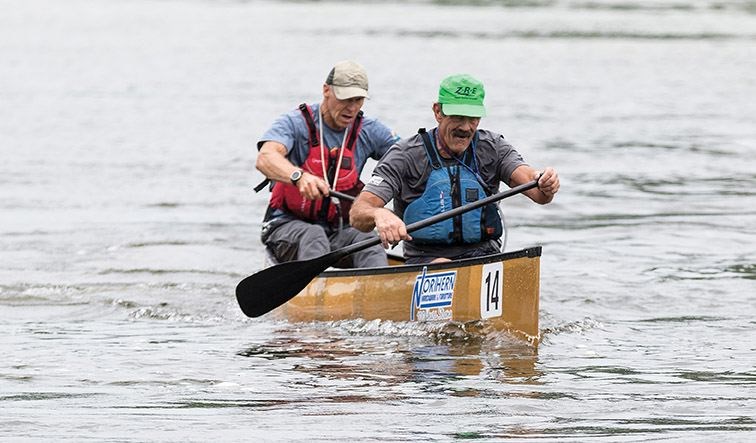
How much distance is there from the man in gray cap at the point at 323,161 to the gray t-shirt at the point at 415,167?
819 mm

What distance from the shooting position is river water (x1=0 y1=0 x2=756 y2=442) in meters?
6.87

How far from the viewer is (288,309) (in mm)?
9727

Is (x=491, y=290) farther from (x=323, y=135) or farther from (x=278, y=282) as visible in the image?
(x=323, y=135)

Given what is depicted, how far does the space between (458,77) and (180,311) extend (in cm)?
326

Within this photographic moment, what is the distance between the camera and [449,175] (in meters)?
8.42

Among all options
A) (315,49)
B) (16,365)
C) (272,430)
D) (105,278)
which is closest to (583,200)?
(105,278)

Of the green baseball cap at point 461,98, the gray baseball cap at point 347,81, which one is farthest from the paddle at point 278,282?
the green baseball cap at point 461,98

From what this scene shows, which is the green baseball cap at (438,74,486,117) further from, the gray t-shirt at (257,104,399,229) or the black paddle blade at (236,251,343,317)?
the gray t-shirt at (257,104,399,229)

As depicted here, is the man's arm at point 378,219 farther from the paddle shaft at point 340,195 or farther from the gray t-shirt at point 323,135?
the gray t-shirt at point 323,135

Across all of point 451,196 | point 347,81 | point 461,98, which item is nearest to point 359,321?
point 451,196

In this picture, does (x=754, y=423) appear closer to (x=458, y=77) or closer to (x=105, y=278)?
(x=458, y=77)

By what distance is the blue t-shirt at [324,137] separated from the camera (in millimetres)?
9508

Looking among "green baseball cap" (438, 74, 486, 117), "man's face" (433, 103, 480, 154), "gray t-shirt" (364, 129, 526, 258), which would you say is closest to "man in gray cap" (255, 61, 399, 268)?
"gray t-shirt" (364, 129, 526, 258)

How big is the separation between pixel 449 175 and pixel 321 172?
4.50ft
